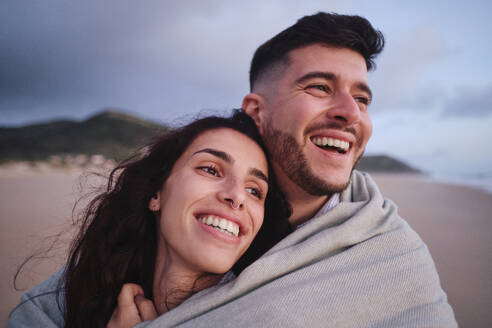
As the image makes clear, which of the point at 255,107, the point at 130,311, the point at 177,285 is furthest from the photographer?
the point at 255,107

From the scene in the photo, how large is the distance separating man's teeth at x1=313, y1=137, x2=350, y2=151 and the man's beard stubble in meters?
0.15

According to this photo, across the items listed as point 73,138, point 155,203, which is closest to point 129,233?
point 155,203

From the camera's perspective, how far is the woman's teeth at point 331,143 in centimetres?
193

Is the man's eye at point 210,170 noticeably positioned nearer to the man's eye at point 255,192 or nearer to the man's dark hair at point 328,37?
the man's eye at point 255,192

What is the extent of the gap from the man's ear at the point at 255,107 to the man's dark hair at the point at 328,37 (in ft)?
0.95

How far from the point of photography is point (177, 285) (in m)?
1.51

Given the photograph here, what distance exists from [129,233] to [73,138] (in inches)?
1064

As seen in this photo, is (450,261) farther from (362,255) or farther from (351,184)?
(362,255)

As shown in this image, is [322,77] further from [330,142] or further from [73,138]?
[73,138]

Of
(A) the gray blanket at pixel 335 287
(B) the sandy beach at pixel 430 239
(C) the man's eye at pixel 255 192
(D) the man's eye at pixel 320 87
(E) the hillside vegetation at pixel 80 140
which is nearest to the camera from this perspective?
(A) the gray blanket at pixel 335 287

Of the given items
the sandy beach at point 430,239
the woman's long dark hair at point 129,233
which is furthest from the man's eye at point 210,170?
the sandy beach at point 430,239

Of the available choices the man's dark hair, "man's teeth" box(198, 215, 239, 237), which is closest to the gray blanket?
"man's teeth" box(198, 215, 239, 237)

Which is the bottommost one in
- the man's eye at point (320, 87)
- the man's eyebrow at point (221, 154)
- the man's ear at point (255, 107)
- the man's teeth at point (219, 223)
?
the man's teeth at point (219, 223)

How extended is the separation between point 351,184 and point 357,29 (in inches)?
48.6
